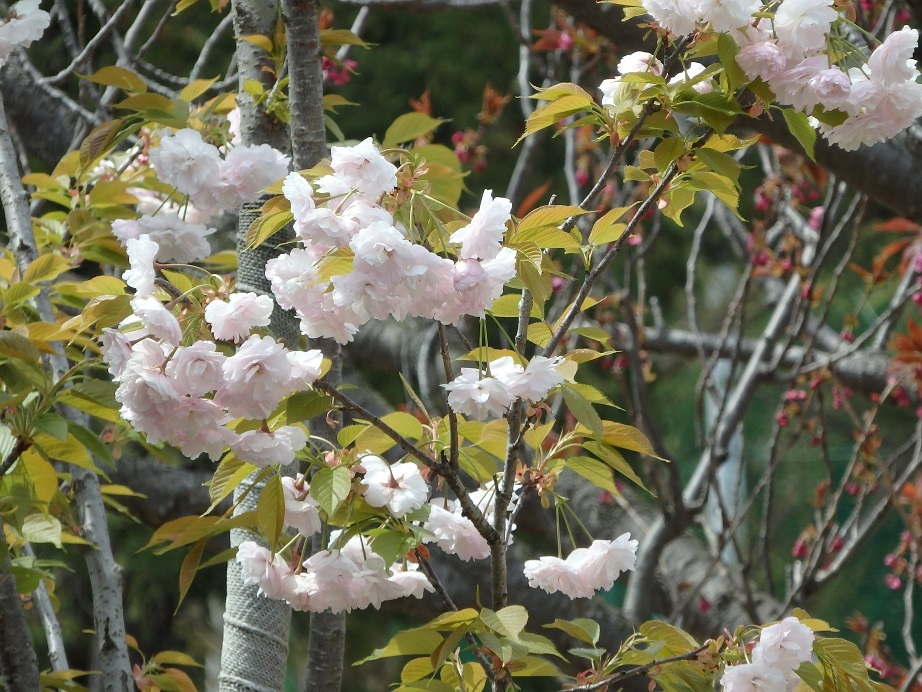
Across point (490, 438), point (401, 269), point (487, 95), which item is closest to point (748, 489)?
point (487, 95)

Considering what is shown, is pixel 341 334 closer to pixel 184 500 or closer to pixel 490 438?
pixel 490 438

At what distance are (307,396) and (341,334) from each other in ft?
0.19

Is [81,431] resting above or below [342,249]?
below

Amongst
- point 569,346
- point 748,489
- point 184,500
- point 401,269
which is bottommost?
point 748,489

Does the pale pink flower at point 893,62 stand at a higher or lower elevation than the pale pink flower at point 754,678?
higher

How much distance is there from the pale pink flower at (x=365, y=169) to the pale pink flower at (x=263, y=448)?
0.21m

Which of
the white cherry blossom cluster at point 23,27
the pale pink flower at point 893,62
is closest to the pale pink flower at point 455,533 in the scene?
the pale pink flower at point 893,62

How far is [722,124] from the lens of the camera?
34.8 inches

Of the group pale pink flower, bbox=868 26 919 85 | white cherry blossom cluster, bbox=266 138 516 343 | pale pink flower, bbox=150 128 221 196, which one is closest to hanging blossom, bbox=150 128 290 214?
pale pink flower, bbox=150 128 221 196

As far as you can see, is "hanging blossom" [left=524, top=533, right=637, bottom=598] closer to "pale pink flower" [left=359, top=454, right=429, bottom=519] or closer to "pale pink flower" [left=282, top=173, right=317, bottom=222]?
"pale pink flower" [left=359, top=454, right=429, bottom=519]

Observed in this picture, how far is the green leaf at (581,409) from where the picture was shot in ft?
2.72

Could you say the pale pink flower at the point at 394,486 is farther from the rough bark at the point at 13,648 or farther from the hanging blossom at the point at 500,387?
the rough bark at the point at 13,648

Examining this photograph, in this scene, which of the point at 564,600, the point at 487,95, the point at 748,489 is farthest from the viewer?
the point at 748,489

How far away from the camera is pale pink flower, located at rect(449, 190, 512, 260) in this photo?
77 cm
